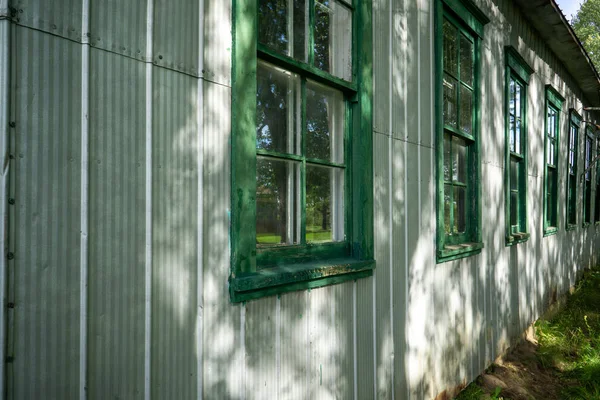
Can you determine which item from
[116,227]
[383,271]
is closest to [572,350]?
[383,271]

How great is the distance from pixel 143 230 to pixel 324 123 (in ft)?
4.54

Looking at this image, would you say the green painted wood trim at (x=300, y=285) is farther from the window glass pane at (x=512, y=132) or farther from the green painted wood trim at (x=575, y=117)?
the green painted wood trim at (x=575, y=117)

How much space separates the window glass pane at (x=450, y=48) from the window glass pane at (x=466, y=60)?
171 millimetres

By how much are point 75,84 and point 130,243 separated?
579mm

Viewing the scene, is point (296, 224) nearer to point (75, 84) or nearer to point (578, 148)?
point (75, 84)

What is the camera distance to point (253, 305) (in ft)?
6.97

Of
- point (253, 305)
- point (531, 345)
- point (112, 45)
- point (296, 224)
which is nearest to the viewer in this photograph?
point (112, 45)

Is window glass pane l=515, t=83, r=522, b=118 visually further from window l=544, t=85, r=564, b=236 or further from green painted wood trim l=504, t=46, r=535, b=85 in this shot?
window l=544, t=85, r=564, b=236

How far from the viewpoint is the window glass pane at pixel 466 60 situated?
175 inches

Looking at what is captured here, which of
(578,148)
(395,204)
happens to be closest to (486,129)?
(395,204)

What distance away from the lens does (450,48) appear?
4.25 metres

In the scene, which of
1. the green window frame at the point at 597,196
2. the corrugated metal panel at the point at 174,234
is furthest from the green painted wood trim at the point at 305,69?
the green window frame at the point at 597,196

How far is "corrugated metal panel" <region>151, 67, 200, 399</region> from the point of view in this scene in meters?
1.75

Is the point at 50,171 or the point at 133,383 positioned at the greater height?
the point at 50,171
